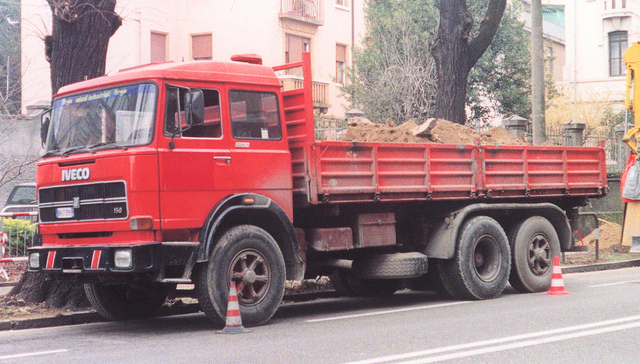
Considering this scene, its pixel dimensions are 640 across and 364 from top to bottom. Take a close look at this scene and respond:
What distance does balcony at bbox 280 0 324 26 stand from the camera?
106 ft

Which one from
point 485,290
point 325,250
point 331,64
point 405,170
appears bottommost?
point 485,290

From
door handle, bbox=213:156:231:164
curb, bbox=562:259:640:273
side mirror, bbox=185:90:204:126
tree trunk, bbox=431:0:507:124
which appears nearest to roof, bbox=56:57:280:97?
side mirror, bbox=185:90:204:126

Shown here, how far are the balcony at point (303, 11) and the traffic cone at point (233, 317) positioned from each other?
79.7 ft

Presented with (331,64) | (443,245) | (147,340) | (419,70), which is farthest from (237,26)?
(147,340)

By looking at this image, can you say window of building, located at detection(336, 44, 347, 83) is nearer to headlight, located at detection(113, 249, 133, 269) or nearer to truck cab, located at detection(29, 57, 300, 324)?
truck cab, located at detection(29, 57, 300, 324)

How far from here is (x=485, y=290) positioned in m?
11.9

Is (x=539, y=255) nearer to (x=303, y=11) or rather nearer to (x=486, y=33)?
(x=486, y=33)

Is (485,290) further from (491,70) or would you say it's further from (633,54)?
(491,70)

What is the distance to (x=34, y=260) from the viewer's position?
31.9 feet

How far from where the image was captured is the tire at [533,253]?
1260cm

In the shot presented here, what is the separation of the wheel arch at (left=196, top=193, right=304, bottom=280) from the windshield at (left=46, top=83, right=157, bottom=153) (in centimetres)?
111

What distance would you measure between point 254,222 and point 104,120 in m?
2.04

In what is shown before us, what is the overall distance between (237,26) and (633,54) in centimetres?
1721

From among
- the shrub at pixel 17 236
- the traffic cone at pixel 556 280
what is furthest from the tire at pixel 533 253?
the shrub at pixel 17 236
